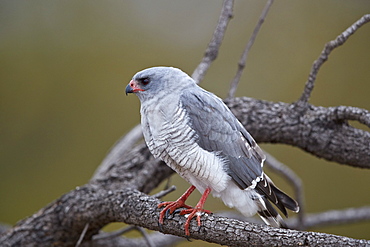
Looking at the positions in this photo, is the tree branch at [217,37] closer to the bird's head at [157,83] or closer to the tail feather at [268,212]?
the bird's head at [157,83]

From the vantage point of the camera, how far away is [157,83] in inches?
78.2

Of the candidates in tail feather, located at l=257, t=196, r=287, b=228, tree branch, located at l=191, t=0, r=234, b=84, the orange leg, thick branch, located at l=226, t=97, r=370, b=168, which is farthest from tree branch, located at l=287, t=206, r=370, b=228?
the orange leg

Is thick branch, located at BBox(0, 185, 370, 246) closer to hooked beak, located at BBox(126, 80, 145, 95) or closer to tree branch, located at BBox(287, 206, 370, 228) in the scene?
hooked beak, located at BBox(126, 80, 145, 95)

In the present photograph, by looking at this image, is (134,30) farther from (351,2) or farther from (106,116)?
(351,2)

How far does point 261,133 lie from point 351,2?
100 inches

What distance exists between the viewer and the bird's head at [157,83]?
1.98 meters

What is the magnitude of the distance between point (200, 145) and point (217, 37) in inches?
38.1

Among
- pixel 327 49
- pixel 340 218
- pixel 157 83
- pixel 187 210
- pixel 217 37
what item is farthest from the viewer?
pixel 340 218

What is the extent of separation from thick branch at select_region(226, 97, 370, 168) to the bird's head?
1.80 feet

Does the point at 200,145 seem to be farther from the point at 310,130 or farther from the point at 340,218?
the point at 340,218

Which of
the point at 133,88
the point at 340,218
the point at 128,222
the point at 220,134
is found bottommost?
the point at 340,218

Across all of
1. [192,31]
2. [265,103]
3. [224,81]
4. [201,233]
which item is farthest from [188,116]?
[192,31]

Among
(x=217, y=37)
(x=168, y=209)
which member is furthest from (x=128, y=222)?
(x=217, y=37)

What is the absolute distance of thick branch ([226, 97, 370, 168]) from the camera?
221 cm
